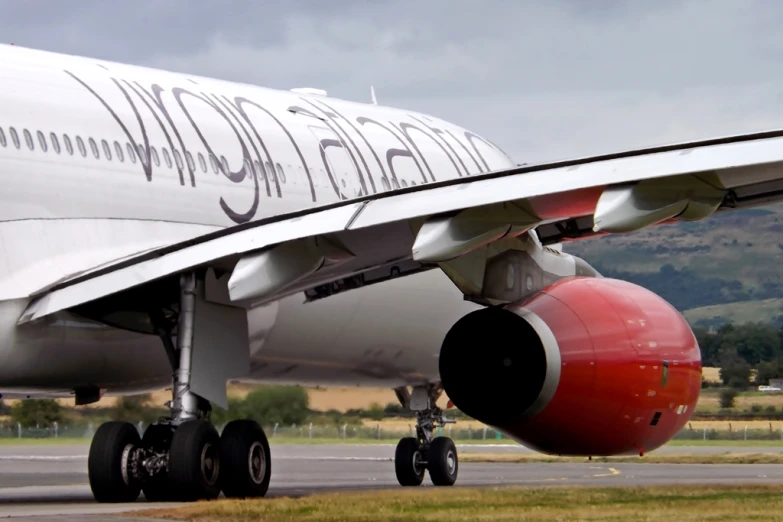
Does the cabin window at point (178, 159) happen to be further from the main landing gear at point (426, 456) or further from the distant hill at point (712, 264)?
the distant hill at point (712, 264)

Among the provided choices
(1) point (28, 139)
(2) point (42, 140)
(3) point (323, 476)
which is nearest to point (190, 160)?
(2) point (42, 140)

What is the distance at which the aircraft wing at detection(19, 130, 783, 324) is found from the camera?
8867mm

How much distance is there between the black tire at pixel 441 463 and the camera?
18.0m

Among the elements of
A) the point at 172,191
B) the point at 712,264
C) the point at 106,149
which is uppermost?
the point at 712,264

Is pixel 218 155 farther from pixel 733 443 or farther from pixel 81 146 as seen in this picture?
→ pixel 733 443

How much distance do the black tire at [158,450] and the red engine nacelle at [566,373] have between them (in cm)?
226

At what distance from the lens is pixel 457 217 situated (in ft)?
32.4

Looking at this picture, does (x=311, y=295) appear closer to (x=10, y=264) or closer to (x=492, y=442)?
(x=10, y=264)

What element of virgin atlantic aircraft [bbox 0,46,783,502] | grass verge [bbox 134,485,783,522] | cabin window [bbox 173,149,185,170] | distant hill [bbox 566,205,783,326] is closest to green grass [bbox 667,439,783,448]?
grass verge [bbox 134,485,783,522]

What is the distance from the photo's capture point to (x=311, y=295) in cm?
1352

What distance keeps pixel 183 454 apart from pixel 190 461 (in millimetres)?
78

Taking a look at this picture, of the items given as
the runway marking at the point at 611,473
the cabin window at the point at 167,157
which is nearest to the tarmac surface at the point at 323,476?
the runway marking at the point at 611,473

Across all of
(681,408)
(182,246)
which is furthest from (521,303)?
(182,246)

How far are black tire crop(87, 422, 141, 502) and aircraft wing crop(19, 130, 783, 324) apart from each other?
1.19 meters
